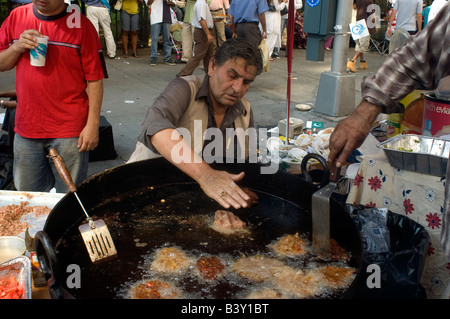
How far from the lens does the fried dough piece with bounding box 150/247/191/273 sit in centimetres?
187

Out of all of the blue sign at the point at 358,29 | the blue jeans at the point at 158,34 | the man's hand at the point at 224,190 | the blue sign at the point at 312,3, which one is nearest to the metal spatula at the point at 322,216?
the man's hand at the point at 224,190

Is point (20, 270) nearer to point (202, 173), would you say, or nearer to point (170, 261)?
point (170, 261)

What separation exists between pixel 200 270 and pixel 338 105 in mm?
5497

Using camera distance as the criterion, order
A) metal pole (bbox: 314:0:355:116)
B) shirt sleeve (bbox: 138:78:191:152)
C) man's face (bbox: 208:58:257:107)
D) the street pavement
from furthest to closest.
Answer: metal pole (bbox: 314:0:355:116), the street pavement, man's face (bbox: 208:58:257:107), shirt sleeve (bbox: 138:78:191:152)

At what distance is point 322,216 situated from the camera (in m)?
1.94

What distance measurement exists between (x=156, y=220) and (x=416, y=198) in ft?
5.68

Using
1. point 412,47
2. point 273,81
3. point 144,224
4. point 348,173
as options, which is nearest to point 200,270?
point 144,224

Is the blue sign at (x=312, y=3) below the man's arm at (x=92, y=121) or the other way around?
the other way around

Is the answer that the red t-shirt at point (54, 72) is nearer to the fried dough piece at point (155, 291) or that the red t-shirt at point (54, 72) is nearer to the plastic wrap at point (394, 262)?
the fried dough piece at point (155, 291)

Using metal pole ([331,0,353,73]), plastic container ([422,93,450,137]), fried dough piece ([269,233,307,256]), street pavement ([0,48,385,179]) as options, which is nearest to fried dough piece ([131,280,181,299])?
fried dough piece ([269,233,307,256])

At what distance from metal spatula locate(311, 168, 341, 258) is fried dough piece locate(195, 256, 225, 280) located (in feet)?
1.64

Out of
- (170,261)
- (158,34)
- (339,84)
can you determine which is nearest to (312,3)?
(339,84)

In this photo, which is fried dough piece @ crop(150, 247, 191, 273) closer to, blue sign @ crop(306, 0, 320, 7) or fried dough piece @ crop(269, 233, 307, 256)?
fried dough piece @ crop(269, 233, 307, 256)

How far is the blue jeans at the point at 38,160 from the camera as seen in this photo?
3064 mm
